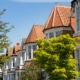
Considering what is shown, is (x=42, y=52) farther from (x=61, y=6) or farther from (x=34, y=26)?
(x=34, y=26)

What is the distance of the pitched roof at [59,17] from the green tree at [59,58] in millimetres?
9019

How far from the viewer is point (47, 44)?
25719 millimetres

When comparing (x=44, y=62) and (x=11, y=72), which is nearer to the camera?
(x=44, y=62)

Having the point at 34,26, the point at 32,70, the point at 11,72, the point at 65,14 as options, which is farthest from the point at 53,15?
the point at 11,72

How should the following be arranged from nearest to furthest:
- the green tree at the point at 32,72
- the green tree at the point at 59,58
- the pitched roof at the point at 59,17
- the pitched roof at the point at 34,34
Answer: the green tree at the point at 59,58
the pitched roof at the point at 59,17
the green tree at the point at 32,72
the pitched roof at the point at 34,34

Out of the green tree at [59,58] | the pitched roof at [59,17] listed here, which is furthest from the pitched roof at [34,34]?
the green tree at [59,58]

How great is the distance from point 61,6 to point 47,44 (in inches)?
492

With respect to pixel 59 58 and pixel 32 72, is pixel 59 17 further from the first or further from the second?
pixel 59 58

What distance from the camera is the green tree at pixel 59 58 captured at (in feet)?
81.3

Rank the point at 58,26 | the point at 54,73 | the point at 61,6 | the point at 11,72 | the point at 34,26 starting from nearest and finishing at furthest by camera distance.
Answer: the point at 54,73, the point at 58,26, the point at 61,6, the point at 34,26, the point at 11,72

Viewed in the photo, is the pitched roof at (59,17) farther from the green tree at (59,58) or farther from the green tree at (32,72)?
the green tree at (59,58)

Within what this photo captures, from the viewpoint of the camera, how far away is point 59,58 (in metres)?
25.2

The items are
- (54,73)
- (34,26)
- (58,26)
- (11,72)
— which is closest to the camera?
(54,73)

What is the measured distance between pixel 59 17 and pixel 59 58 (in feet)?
36.4
